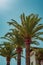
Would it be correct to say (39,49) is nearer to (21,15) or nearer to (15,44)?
(15,44)

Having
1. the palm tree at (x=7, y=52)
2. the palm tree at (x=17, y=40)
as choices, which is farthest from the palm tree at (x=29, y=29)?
the palm tree at (x=7, y=52)

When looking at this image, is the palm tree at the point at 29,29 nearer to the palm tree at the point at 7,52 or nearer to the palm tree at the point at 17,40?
the palm tree at the point at 17,40

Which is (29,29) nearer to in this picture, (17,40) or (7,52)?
(17,40)

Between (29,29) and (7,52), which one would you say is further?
(7,52)

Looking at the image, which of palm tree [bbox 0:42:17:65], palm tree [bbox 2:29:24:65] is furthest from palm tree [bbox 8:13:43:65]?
palm tree [bbox 0:42:17:65]

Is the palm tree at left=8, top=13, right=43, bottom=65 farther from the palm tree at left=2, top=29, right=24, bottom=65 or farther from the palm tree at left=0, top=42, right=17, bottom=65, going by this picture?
the palm tree at left=0, top=42, right=17, bottom=65

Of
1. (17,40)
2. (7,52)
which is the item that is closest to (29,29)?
(17,40)

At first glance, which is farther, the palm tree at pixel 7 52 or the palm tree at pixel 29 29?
the palm tree at pixel 7 52

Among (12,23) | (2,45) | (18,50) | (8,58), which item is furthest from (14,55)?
(12,23)

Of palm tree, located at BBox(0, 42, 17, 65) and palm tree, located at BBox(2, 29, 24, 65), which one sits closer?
palm tree, located at BBox(2, 29, 24, 65)

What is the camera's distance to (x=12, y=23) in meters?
37.7

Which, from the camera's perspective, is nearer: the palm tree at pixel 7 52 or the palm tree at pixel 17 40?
the palm tree at pixel 17 40

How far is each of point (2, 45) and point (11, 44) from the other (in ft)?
13.9

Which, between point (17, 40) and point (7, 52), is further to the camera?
point (7, 52)
